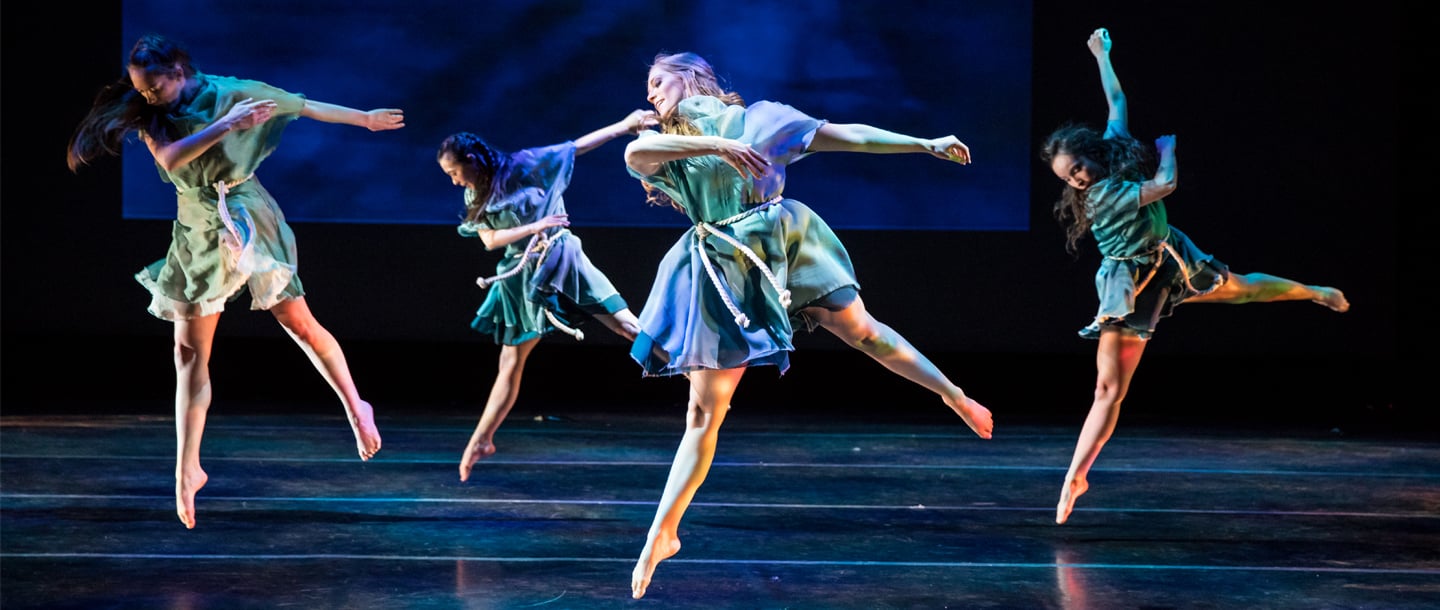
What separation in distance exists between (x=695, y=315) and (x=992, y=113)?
454 centimetres

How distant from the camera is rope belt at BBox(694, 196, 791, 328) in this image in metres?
3.16

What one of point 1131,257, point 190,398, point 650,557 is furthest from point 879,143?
point 190,398

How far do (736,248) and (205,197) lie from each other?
1682 mm

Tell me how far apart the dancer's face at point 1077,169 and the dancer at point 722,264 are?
1.27 metres

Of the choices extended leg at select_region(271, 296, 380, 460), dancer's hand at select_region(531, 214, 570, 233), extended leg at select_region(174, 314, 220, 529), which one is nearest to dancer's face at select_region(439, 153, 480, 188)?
dancer's hand at select_region(531, 214, 570, 233)

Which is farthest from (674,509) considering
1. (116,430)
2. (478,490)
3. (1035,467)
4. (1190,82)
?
(1190,82)

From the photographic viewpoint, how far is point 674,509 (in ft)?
10.7

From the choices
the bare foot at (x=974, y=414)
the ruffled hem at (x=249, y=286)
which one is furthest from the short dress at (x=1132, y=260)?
the ruffled hem at (x=249, y=286)

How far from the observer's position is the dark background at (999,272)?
24.2 feet

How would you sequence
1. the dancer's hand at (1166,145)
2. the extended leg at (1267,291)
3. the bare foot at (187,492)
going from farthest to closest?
the extended leg at (1267,291)
the dancer's hand at (1166,145)
the bare foot at (187,492)

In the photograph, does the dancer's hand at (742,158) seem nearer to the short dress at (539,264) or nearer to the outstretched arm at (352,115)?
the outstretched arm at (352,115)

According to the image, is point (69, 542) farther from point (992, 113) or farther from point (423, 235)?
point (992, 113)

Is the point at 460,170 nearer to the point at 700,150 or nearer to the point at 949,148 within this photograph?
the point at 700,150

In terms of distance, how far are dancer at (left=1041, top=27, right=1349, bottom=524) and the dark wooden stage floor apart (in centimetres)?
39
